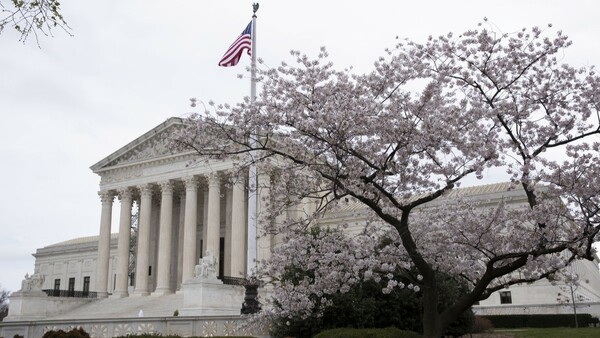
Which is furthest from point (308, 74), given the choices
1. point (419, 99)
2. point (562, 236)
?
point (562, 236)

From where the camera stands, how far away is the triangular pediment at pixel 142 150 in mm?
53844

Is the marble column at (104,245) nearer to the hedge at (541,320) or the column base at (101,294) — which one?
the column base at (101,294)

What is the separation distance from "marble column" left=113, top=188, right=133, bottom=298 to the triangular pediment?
115 inches

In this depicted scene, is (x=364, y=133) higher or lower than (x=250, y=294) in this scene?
higher

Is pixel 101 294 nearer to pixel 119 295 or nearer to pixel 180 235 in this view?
pixel 119 295

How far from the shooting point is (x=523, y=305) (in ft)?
155

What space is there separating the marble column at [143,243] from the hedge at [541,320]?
2854cm

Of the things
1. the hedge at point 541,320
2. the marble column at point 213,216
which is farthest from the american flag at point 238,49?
the hedge at point 541,320

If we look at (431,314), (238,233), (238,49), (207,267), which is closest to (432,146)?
(431,314)

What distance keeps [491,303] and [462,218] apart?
37673 millimetres

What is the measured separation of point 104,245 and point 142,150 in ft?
30.4

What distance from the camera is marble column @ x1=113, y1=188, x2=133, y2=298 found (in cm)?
5362

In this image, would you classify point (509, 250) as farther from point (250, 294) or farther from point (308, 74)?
point (250, 294)

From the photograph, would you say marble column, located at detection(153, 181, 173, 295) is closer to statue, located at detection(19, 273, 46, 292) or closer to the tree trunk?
statue, located at detection(19, 273, 46, 292)
